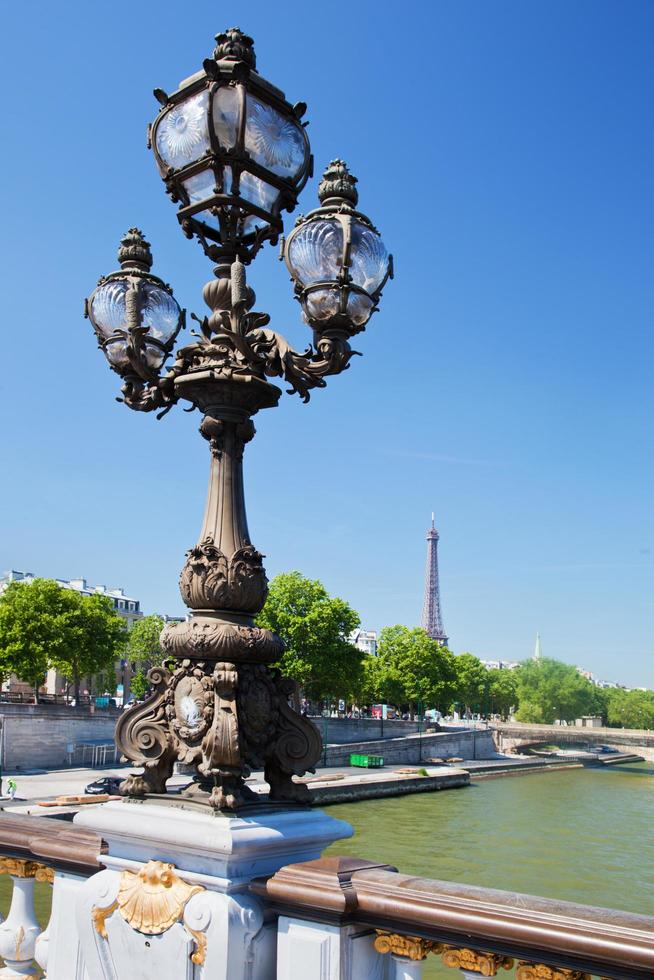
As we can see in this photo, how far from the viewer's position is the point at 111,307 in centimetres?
458

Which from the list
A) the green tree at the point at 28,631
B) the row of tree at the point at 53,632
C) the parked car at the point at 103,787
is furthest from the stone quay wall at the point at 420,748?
the parked car at the point at 103,787

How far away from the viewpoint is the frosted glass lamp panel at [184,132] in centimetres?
388

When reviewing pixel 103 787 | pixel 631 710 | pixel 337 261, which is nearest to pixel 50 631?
pixel 103 787

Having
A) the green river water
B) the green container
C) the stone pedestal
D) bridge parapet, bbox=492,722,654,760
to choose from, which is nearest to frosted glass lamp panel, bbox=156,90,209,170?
the stone pedestal

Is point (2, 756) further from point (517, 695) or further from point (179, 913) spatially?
point (517, 695)

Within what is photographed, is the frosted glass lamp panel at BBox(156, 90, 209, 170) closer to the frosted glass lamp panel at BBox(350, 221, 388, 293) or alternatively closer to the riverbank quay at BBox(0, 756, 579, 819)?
the frosted glass lamp panel at BBox(350, 221, 388, 293)

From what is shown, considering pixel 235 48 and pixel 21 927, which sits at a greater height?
pixel 235 48

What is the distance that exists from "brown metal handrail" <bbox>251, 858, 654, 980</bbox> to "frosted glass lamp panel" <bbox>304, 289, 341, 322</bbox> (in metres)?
2.15

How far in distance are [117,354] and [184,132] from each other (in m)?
1.14

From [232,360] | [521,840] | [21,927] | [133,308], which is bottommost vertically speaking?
[521,840]

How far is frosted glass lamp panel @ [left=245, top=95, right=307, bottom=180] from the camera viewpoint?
12.8 feet

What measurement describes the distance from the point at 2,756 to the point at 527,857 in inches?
915

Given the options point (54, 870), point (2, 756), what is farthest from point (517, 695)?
point (54, 870)

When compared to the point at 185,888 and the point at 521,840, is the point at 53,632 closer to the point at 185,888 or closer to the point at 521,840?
the point at 521,840
